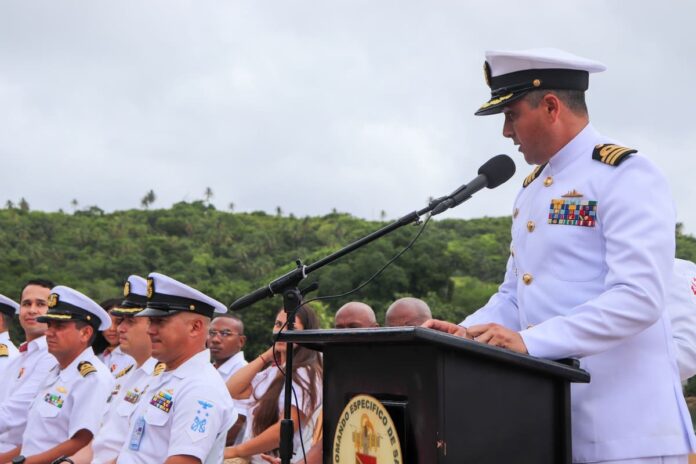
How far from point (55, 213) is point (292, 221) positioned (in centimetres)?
1509

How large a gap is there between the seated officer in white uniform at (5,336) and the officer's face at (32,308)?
24 cm

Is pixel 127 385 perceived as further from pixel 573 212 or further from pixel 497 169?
pixel 573 212

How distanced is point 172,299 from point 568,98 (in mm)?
2933

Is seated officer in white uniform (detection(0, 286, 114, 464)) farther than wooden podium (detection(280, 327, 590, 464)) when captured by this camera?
Yes

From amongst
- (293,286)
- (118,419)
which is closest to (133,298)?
(118,419)

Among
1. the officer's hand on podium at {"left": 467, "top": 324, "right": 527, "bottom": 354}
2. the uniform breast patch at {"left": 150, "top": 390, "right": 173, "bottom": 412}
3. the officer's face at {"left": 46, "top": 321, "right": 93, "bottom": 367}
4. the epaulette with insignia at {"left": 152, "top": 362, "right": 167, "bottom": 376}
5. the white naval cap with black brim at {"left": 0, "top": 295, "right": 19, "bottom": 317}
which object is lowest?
the uniform breast patch at {"left": 150, "top": 390, "right": 173, "bottom": 412}

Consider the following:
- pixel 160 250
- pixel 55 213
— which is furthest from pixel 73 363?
pixel 55 213

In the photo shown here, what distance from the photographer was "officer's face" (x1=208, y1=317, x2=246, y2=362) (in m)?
8.04

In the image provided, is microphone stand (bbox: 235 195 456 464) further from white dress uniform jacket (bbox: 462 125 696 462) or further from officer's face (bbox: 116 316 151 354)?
officer's face (bbox: 116 316 151 354)

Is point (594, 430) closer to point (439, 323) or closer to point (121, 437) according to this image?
point (439, 323)

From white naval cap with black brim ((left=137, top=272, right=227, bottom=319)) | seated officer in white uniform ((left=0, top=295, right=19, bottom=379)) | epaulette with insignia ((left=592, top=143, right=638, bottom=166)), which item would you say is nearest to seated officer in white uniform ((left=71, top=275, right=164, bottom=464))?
white naval cap with black brim ((left=137, top=272, right=227, bottom=319))

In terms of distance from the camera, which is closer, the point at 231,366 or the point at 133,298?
the point at 133,298

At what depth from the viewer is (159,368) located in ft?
17.9

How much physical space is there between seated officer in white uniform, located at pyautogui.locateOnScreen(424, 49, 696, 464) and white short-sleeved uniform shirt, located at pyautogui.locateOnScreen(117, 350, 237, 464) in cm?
214
